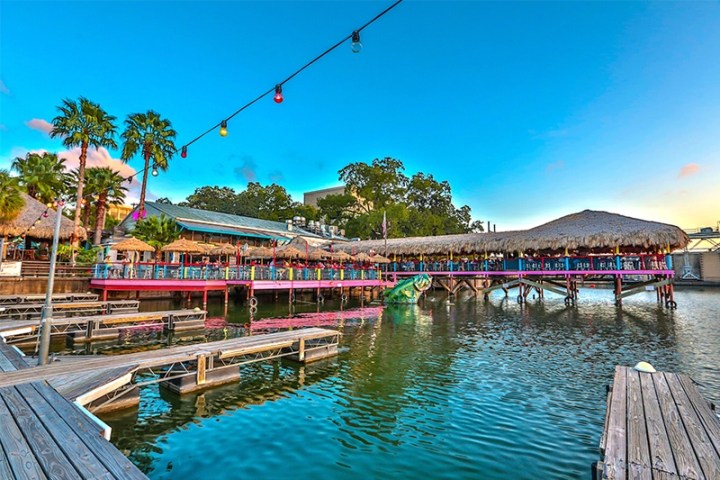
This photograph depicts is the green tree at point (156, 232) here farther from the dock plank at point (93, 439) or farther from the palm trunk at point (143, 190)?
the dock plank at point (93, 439)

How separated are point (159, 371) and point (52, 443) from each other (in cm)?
500

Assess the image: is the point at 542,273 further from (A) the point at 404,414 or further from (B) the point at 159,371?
(B) the point at 159,371

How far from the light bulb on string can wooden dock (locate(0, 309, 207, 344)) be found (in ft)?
35.5

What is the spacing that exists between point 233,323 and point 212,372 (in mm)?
9119

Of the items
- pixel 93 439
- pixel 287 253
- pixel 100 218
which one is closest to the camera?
pixel 93 439

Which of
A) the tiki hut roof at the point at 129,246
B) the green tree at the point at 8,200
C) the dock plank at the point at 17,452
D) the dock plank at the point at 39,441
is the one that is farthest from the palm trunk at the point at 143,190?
the dock plank at the point at 17,452

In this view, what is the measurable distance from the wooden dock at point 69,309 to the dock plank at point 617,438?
58.9ft

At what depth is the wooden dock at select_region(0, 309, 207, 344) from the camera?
34.6ft

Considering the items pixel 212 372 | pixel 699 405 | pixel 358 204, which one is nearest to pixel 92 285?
pixel 212 372

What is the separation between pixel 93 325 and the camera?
1263cm

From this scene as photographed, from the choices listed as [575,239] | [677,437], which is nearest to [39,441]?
[677,437]

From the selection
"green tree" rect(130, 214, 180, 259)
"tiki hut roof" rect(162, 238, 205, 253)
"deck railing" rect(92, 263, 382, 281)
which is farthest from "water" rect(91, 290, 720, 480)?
"green tree" rect(130, 214, 180, 259)

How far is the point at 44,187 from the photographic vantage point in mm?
27234

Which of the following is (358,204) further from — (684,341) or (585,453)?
(585,453)
